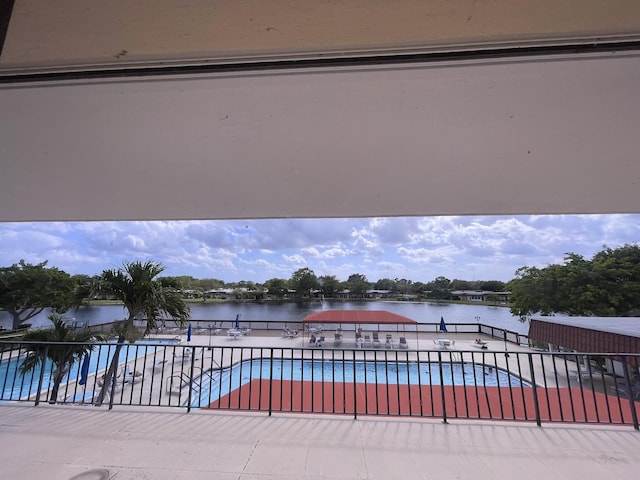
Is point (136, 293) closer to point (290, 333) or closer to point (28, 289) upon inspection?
point (290, 333)

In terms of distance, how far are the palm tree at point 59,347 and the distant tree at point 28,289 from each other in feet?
43.8

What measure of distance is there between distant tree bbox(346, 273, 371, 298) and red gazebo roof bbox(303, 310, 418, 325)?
18580 millimetres

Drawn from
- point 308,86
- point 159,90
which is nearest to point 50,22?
point 159,90

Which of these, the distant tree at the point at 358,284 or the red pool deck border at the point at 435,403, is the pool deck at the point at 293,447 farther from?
the distant tree at the point at 358,284

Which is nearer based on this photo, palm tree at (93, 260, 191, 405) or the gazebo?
palm tree at (93, 260, 191, 405)

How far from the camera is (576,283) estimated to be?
645 inches

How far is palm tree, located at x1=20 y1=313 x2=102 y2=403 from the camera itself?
5469mm

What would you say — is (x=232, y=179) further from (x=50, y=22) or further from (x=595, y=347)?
(x=595, y=347)

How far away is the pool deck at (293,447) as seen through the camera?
6.65 ft

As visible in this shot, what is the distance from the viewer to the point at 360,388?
273 inches

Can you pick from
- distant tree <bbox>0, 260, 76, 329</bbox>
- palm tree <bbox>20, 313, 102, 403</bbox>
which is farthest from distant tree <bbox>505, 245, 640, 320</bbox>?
distant tree <bbox>0, 260, 76, 329</bbox>

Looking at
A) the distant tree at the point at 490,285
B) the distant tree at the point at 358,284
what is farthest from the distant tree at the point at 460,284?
the distant tree at the point at 358,284

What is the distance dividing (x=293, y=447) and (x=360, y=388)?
200 inches

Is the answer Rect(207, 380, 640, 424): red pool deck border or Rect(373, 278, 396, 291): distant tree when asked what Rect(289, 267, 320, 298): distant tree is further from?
Rect(207, 380, 640, 424): red pool deck border
